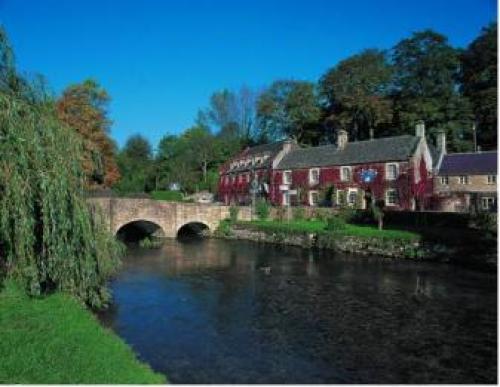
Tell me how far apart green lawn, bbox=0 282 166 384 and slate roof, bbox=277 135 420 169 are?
3656 cm

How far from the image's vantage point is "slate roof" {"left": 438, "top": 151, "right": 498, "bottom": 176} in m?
44.4

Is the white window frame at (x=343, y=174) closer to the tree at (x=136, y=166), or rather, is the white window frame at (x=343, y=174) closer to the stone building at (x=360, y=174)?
the stone building at (x=360, y=174)

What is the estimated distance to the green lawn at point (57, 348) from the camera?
9.65m

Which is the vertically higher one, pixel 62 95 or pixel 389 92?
pixel 389 92

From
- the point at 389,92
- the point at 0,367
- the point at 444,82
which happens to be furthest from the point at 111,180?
the point at 0,367

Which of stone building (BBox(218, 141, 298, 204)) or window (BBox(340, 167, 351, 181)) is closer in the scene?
window (BBox(340, 167, 351, 181))

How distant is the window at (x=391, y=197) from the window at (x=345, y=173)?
386 centimetres

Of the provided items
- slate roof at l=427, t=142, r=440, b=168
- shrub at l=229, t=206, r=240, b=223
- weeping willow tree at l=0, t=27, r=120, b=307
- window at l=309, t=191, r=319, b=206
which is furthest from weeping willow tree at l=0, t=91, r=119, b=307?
slate roof at l=427, t=142, r=440, b=168

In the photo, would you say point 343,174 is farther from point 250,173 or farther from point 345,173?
point 250,173

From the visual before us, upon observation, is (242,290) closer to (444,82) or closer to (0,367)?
(0,367)

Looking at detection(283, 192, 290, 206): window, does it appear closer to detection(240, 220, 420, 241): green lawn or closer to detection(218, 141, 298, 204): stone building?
detection(218, 141, 298, 204): stone building

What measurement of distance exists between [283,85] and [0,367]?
64212 millimetres

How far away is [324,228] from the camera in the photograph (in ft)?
125

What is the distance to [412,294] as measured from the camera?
2148 centimetres
